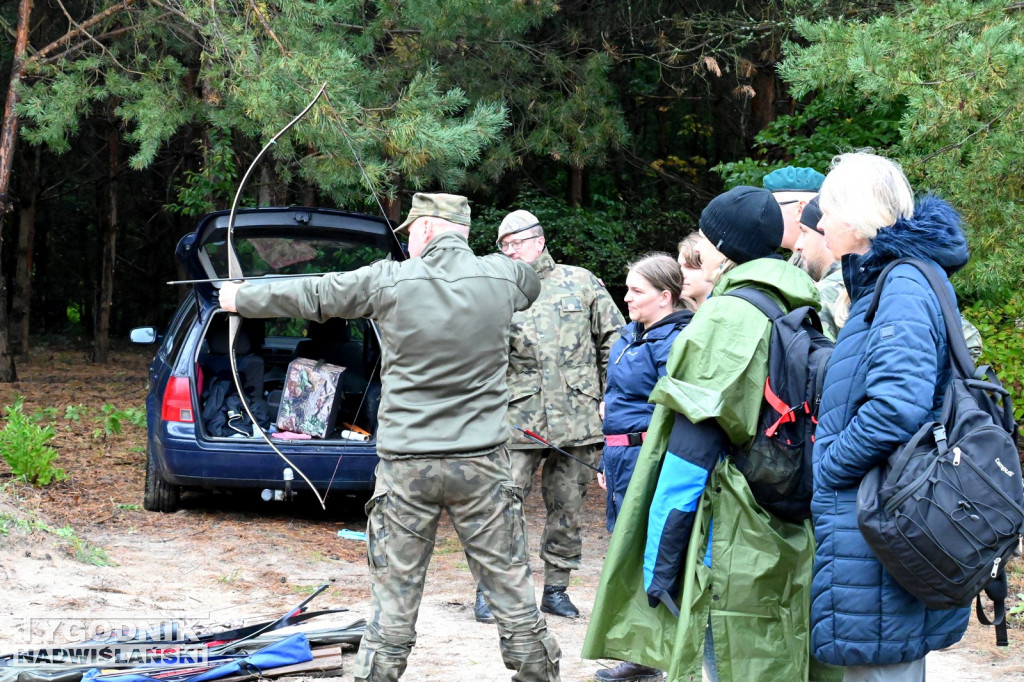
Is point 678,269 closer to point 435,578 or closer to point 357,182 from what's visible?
point 435,578

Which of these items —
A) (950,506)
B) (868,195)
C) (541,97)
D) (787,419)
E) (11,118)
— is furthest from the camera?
(541,97)

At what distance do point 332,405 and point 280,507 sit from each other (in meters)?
1.37

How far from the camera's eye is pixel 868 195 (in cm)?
276

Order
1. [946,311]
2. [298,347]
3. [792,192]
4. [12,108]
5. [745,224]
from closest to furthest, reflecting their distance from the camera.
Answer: [946,311], [745,224], [792,192], [298,347], [12,108]

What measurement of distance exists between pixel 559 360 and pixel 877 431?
9.27 ft

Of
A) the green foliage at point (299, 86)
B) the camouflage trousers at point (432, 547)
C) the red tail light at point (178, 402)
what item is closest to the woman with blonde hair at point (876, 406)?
the camouflage trousers at point (432, 547)

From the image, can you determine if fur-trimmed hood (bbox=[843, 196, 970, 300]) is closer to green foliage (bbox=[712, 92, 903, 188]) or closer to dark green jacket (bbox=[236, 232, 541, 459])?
dark green jacket (bbox=[236, 232, 541, 459])

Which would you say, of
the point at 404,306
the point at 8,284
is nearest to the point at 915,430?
the point at 404,306

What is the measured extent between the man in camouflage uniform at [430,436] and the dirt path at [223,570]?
779 millimetres

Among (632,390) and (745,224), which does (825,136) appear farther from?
(745,224)

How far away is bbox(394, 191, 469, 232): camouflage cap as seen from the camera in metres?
3.88

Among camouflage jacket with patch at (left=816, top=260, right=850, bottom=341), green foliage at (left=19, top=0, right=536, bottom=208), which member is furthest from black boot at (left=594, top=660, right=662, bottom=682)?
green foliage at (left=19, top=0, right=536, bottom=208)

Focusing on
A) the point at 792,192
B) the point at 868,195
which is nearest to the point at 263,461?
the point at 792,192

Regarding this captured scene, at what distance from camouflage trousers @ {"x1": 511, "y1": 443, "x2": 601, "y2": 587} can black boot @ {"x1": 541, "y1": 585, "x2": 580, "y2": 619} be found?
0.03 meters
